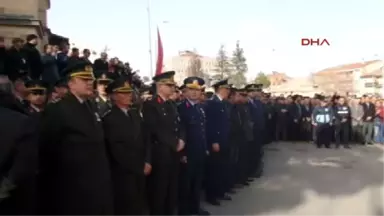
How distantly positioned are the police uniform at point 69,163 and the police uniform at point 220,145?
426 cm

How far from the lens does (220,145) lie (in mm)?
9258

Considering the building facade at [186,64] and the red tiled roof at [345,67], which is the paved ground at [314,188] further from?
the red tiled roof at [345,67]

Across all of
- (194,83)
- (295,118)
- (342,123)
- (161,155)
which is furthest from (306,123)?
(161,155)

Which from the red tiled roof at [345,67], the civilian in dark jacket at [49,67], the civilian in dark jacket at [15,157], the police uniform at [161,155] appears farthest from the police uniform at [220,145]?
the red tiled roof at [345,67]

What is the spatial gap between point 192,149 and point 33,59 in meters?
4.27

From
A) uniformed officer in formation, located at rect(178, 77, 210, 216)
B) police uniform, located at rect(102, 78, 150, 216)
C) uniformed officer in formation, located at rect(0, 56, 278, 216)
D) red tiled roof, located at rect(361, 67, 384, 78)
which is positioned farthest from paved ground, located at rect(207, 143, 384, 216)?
red tiled roof, located at rect(361, 67, 384, 78)

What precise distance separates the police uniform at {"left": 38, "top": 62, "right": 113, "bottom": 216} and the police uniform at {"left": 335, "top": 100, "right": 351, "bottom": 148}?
15.7 m

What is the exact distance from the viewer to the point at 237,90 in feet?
35.9

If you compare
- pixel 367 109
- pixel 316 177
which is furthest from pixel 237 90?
pixel 367 109

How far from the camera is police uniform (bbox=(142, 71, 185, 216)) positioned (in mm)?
6609

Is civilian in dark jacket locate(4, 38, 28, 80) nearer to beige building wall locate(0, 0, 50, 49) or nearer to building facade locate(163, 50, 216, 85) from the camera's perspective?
beige building wall locate(0, 0, 50, 49)

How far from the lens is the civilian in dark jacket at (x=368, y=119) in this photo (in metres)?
21.0

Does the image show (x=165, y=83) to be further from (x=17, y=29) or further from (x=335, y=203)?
(x=17, y=29)

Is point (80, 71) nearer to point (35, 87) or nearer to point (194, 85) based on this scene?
point (35, 87)
